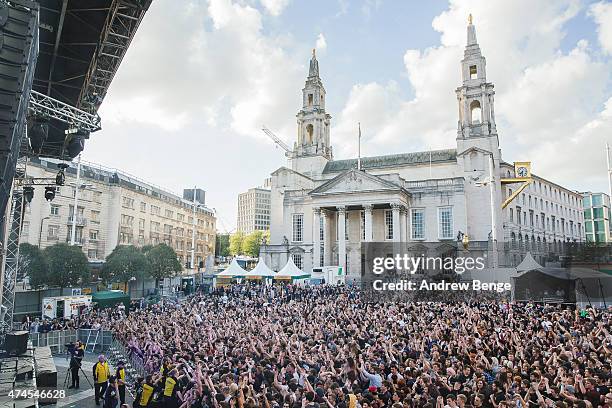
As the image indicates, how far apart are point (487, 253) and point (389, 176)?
12.8 meters

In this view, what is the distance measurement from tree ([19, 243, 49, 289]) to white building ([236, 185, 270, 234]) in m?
134

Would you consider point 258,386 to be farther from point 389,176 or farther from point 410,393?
point 389,176

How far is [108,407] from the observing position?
988cm

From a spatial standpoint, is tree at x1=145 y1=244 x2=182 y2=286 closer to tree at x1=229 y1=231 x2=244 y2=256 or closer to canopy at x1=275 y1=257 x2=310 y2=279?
canopy at x1=275 y1=257 x2=310 y2=279

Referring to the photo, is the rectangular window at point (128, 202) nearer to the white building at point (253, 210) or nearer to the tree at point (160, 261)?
the tree at point (160, 261)

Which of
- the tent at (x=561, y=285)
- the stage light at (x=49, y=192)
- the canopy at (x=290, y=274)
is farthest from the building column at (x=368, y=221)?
the stage light at (x=49, y=192)

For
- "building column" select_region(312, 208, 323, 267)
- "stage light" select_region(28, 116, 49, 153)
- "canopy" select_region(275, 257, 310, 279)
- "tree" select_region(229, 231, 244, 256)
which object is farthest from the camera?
"tree" select_region(229, 231, 244, 256)

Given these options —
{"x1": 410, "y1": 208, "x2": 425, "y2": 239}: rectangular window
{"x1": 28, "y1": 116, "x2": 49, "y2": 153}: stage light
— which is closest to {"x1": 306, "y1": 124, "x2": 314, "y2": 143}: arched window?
{"x1": 410, "y1": 208, "x2": 425, "y2": 239}: rectangular window

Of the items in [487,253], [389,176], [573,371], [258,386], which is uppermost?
[389,176]

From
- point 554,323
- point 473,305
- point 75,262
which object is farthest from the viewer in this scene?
point 75,262

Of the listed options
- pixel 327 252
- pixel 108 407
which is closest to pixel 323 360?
pixel 108 407

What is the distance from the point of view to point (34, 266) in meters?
32.0

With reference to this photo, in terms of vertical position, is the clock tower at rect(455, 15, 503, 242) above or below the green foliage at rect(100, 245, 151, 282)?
above

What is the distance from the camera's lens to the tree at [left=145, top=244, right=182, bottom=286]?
4425 cm
